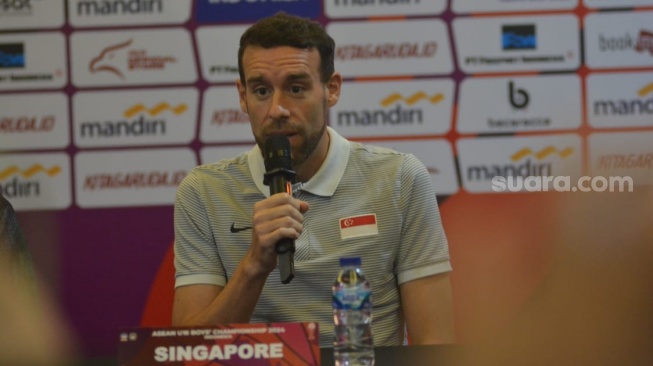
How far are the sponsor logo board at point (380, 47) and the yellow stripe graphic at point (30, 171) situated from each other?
1082 millimetres

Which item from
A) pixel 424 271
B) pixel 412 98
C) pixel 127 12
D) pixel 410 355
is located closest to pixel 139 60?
pixel 127 12

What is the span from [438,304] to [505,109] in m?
1.28

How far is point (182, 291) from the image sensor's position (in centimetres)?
225

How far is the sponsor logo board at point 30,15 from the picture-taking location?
3361 millimetres

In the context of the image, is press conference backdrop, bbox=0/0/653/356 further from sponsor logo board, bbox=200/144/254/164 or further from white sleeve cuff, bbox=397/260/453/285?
white sleeve cuff, bbox=397/260/453/285

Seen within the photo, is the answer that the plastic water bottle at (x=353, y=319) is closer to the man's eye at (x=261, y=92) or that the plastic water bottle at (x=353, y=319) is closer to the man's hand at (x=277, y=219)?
the man's hand at (x=277, y=219)

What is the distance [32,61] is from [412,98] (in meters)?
1.38

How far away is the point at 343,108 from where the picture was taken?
331 centimetres

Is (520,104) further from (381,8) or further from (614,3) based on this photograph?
(381,8)

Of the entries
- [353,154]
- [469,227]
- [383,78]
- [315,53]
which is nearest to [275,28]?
[315,53]

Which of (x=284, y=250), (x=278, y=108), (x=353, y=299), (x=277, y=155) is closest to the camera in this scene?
(x=353, y=299)

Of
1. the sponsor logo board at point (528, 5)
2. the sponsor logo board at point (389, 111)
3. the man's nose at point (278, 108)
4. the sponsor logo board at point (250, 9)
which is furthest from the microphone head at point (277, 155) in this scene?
the sponsor logo board at point (528, 5)

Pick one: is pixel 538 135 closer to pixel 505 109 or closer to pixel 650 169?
pixel 505 109

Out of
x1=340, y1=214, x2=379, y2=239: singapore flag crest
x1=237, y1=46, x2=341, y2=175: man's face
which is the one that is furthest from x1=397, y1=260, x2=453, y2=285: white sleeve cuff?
x1=237, y1=46, x2=341, y2=175: man's face
